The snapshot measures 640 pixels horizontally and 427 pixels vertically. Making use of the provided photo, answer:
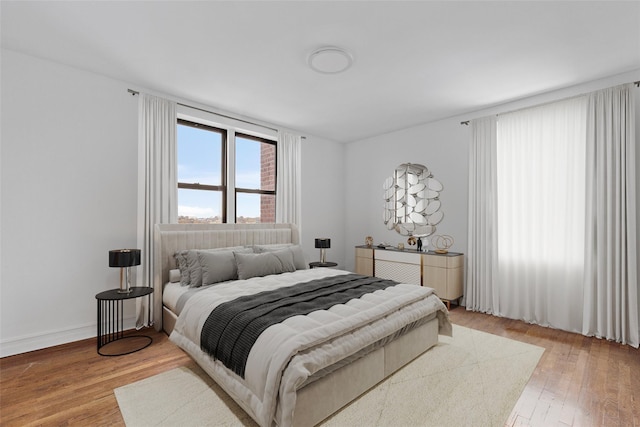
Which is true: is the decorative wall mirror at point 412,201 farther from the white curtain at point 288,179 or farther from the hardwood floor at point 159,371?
the hardwood floor at point 159,371

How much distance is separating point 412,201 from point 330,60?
2.98m

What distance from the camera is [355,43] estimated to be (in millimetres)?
2619

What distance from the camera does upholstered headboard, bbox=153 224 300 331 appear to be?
3.38 meters

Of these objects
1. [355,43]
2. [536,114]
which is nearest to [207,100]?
[355,43]

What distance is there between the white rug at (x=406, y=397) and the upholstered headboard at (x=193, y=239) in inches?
47.9

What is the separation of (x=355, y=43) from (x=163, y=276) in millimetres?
3229

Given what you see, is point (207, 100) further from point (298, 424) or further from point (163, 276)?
point (298, 424)

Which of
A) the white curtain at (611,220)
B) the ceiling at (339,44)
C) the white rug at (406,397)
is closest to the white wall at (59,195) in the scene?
the ceiling at (339,44)

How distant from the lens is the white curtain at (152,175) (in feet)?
11.4

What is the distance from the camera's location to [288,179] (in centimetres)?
504

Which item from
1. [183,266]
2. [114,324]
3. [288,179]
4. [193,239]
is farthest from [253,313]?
[288,179]

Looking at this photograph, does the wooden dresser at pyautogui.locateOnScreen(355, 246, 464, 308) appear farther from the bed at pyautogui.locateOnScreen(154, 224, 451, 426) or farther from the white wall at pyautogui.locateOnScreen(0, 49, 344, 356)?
the white wall at pyautogui.locateOnScreen(0, 49, 344, 356)

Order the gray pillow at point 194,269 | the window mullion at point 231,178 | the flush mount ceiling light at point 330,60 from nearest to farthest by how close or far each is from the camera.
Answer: the flush mount ceiling light at point 330,60, the gray pillow at point 194,269, the window mullion at point 231,178

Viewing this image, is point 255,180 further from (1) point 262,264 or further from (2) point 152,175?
(1) point 262,264
